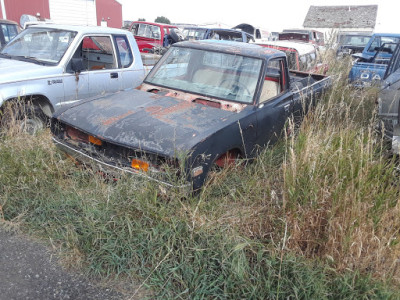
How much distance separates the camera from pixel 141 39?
13031 millimetres

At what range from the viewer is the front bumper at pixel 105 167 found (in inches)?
115

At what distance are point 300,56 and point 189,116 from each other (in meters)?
5.62

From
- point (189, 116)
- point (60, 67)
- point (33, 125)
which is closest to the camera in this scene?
point (189, 116)

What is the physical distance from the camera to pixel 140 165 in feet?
Answer: 10.2

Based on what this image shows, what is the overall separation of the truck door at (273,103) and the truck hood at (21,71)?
3.01 metres

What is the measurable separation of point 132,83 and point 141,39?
7.85 meters

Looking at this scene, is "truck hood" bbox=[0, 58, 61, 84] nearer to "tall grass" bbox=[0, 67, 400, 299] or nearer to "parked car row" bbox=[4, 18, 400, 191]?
"parked car row" bbox=[4, 18, 400, 191]

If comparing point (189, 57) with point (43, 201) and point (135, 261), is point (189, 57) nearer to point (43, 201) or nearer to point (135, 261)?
point (43, 201)

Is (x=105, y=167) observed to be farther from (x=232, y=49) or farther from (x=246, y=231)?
(x=232, y=49)

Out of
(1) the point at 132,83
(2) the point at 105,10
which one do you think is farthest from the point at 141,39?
(2) the point at 105,10

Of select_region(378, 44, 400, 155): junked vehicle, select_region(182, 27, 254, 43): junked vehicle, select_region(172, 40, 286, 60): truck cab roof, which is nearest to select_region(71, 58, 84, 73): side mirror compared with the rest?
select_region(172, 40, 286, 60): truck cab roof

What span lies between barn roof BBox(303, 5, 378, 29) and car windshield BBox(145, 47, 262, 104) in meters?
46.5

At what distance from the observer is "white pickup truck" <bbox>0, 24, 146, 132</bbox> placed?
449 cm

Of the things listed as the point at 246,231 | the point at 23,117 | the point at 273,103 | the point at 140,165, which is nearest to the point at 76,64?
the point at 23,117
